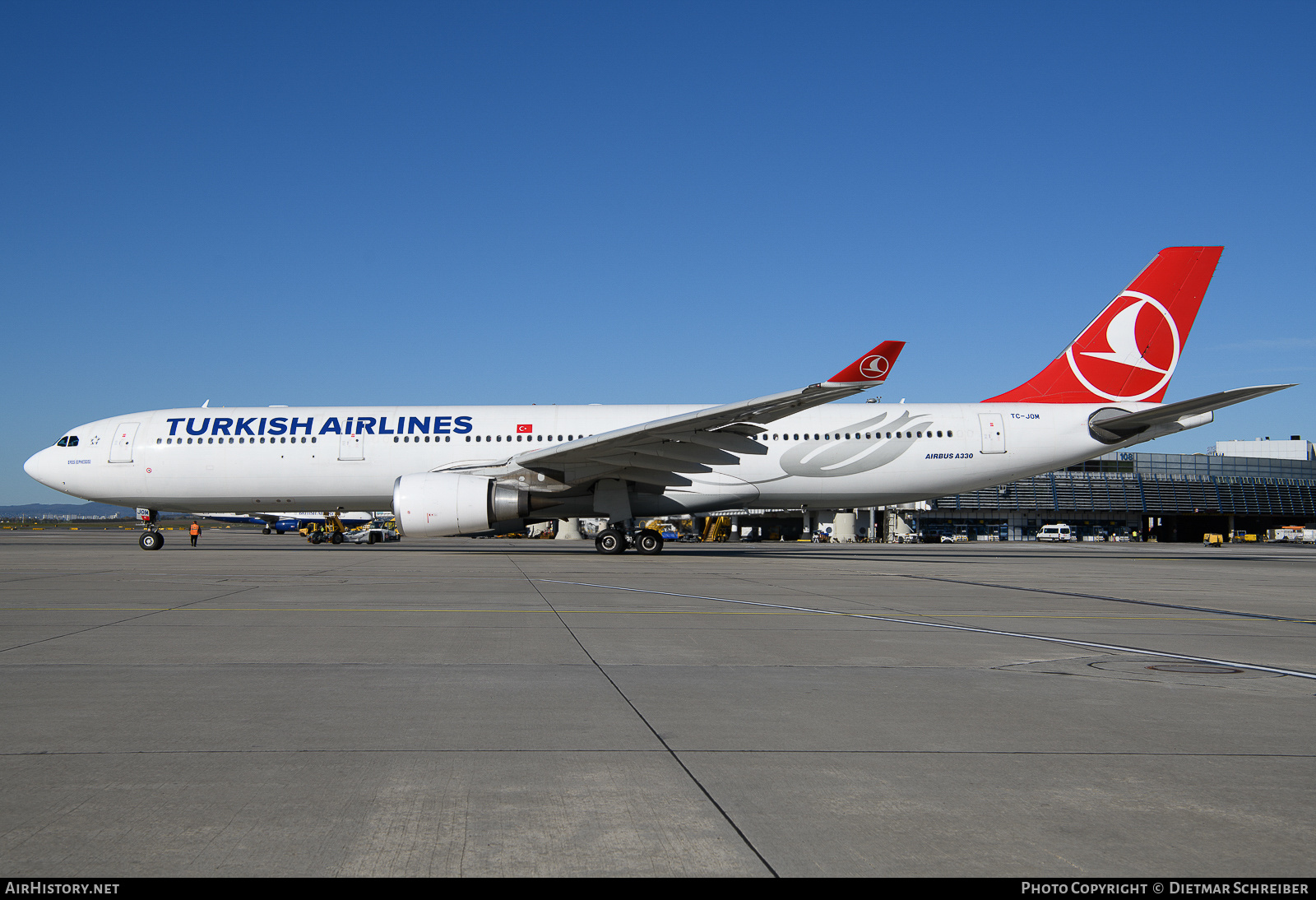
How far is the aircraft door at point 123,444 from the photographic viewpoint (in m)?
24.2

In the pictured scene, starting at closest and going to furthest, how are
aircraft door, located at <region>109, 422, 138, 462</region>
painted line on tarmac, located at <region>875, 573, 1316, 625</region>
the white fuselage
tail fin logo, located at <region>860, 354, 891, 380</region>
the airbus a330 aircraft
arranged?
1. painted line on tarmac, located at <region>875, 573, 1316, 625</region>
2. tail fin logo, located at <region>860, 354, 891, 380</region>
3. the airbus a330 aircraft
4. the white fuselage
5. aircraft door, located at <region>109, 422, 138, 462</region>

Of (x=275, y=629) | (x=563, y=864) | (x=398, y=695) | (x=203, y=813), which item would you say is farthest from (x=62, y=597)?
(x=563, y=864)

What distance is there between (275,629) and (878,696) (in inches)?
206

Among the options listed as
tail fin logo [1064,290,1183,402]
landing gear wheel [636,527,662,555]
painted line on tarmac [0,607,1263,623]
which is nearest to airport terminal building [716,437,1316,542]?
tail fin logo [1064,290,1183,402]

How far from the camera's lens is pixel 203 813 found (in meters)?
3.02

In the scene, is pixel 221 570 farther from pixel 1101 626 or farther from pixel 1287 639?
pixel 1287 639

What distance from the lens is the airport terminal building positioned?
68.7m

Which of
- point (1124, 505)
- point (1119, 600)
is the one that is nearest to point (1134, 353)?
point (1119, 600)

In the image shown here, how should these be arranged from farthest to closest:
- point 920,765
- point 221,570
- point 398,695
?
point 221,570, point 398,695, point 920,765

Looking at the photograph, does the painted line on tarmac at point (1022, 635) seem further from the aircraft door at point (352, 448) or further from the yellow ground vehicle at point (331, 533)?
the yellow ground vehicle at point (331, 533)

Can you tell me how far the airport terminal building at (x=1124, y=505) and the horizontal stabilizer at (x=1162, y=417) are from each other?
41.2 metres

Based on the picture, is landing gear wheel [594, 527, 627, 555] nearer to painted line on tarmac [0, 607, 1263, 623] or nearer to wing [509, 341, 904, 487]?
wing [509, 341, 904, 487]

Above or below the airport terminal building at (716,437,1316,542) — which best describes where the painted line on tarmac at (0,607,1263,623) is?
below

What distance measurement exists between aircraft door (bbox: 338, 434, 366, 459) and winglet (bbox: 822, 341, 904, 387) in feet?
41.6
